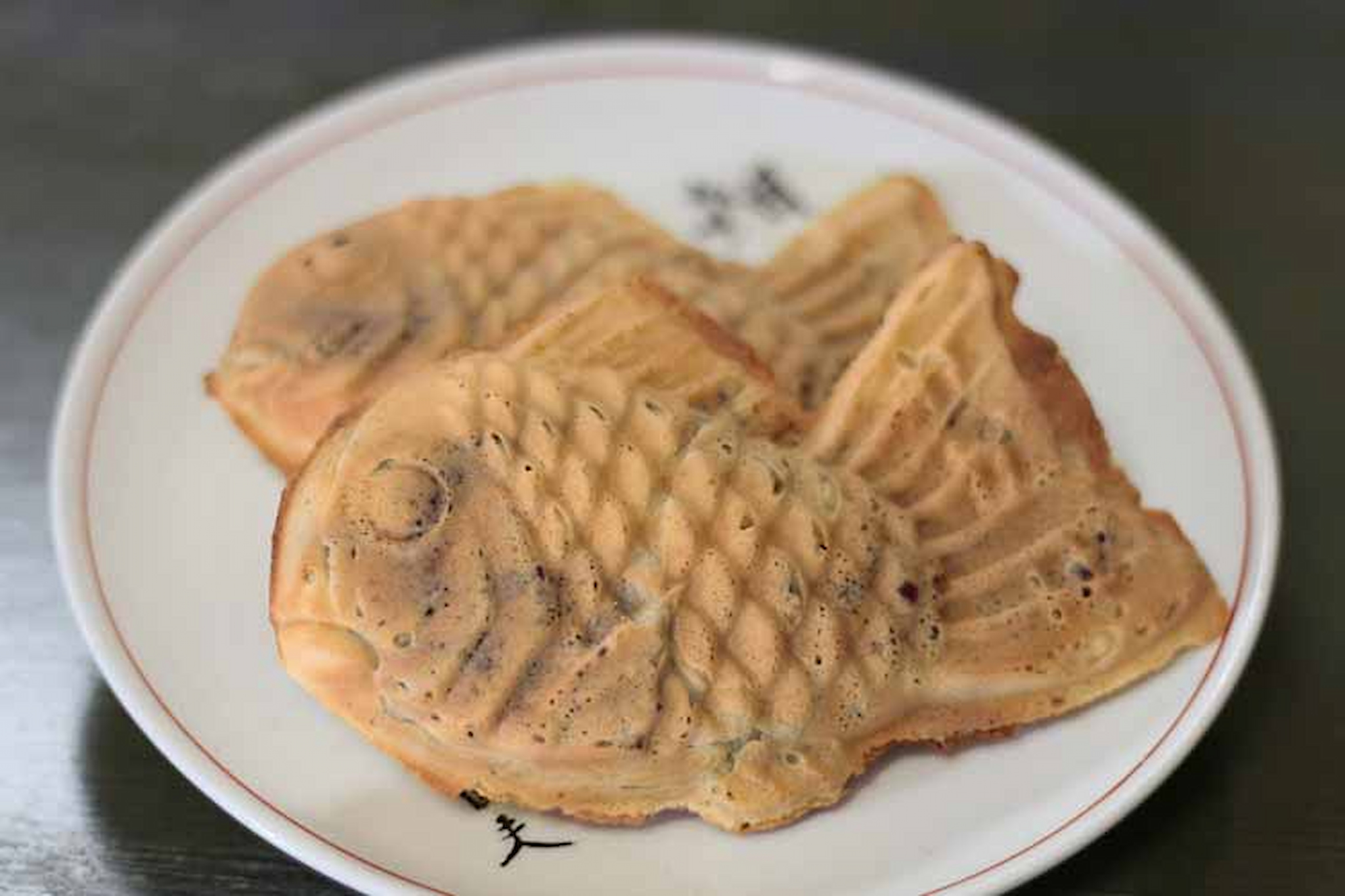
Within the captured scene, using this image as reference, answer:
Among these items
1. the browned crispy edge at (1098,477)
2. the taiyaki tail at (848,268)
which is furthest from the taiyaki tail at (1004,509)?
the taiyaki tail at (848,268)

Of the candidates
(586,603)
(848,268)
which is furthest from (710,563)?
(848,268)

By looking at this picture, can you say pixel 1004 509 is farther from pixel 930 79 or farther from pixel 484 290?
pixel 930 79

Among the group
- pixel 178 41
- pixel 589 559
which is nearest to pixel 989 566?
pixel 589 559

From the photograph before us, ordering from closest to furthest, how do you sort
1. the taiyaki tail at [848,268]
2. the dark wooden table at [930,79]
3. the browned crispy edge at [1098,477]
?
the browned crispy edge at [1098,477]
the dark wooden table at [930,79]
the taiyaki tail at [848,268]

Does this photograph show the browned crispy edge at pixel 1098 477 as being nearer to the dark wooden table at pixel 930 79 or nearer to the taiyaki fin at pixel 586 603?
the taiyaki fin at pixel 586 603

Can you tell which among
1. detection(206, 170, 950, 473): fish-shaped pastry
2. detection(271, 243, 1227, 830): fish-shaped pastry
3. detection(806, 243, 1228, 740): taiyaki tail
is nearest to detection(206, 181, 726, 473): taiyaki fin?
detection(206, 170, 950, 473): fish-shaped pastry

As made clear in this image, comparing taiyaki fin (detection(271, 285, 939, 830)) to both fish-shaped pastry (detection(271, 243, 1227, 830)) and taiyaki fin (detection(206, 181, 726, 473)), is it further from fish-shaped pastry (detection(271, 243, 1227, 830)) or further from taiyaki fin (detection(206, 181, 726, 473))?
taiyaki fin (detection(206, 181, 726, 473))
